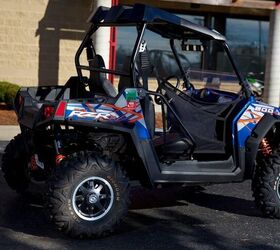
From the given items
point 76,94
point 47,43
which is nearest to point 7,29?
point 47,43

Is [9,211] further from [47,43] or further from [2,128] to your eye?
[47,43]

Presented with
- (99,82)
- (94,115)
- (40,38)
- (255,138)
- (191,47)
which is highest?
(191,47)

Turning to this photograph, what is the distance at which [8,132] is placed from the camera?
11.4m

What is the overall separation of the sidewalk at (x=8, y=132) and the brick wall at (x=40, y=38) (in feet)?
11.5

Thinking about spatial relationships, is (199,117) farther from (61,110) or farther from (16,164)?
(16,164)

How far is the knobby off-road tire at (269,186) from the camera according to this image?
6020 millimetres

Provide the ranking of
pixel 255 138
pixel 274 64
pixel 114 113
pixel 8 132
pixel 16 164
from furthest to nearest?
pixel 274 64 < pixel 8 132 < pixel 16 164 < pixel 255 138 < pixel 114 113

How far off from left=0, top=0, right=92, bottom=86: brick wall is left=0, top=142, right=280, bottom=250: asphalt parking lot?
8.53 metres

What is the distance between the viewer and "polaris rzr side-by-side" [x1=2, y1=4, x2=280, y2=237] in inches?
207

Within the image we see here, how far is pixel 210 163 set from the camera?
6000 mm

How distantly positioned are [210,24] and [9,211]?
41.2 ft

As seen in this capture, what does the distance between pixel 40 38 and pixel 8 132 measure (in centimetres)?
464

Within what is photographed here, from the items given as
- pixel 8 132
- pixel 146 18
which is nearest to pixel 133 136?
pixel 146 18

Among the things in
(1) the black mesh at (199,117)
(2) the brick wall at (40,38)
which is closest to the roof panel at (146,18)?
(1) the black mesh at (199,117)
